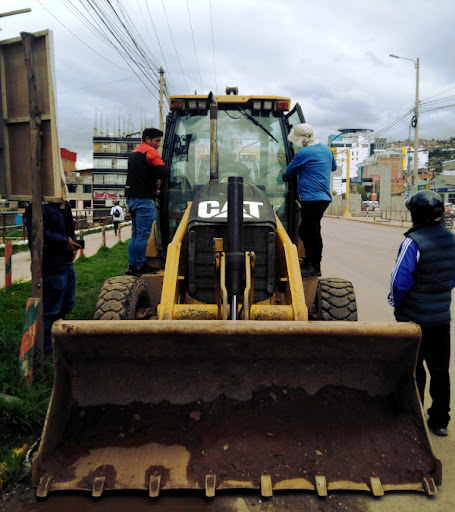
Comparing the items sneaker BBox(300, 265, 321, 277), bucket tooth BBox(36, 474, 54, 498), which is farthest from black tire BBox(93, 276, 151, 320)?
sneaker BBox(300, 265, 321, 277)

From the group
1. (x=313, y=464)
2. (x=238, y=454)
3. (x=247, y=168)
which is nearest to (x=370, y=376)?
(x=313, y=464)

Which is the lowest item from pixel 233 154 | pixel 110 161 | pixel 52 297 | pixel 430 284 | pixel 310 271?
pixel 52 297

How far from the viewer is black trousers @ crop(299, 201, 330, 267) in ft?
17.0

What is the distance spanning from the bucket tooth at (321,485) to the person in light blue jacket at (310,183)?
2.54 m

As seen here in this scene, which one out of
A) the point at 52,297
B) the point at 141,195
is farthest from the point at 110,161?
the point at 52,297

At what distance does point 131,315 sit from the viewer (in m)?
4.39

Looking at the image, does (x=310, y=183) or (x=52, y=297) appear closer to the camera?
(x=52, y=297)

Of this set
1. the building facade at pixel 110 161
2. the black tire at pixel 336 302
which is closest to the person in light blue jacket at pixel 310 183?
the black tire at pixel 336 302

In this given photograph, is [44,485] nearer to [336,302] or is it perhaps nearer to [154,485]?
[154,485]

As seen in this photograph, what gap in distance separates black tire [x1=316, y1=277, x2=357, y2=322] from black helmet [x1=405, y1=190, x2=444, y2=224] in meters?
1.16

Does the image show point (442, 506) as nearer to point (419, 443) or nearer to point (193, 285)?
point (419, 443)

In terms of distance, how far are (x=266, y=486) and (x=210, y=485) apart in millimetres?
330

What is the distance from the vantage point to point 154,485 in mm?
2793

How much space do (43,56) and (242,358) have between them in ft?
9.68
